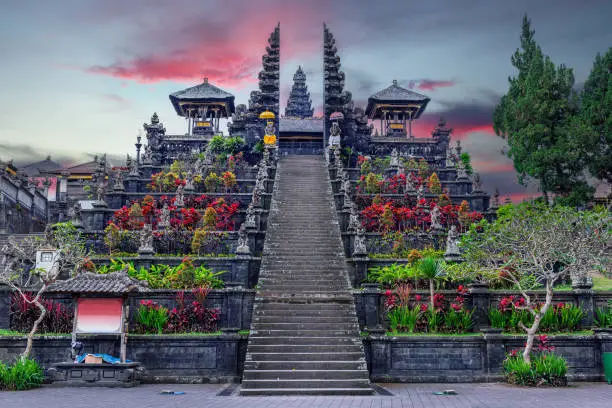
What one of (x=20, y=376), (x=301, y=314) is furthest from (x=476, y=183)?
(x=20, y=376)

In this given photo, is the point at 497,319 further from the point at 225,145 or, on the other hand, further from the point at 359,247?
the point at 225,145

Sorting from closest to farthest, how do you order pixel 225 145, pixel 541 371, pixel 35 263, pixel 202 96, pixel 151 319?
pixel 541 371, pixel 151 319, pixel 35 263, pixel 225 145, pixel 202 96

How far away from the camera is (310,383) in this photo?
15.7 m

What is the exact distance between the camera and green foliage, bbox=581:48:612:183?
26.8 m

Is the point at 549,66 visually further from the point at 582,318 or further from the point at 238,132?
the point at 238,132

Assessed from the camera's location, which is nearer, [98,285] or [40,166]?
[98,285]

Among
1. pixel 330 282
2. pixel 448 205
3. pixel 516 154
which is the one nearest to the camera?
pixel 330 282

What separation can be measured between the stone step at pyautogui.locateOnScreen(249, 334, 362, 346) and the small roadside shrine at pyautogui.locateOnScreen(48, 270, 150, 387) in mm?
3335

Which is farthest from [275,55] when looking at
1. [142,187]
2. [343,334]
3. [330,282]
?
[343,334]

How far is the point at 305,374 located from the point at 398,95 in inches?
1545

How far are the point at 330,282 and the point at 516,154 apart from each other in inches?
553

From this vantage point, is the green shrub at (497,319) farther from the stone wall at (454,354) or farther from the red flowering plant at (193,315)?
the red flowering plant at (193,315)

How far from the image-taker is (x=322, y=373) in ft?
53.0

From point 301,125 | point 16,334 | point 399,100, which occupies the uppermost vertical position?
point 399,100
